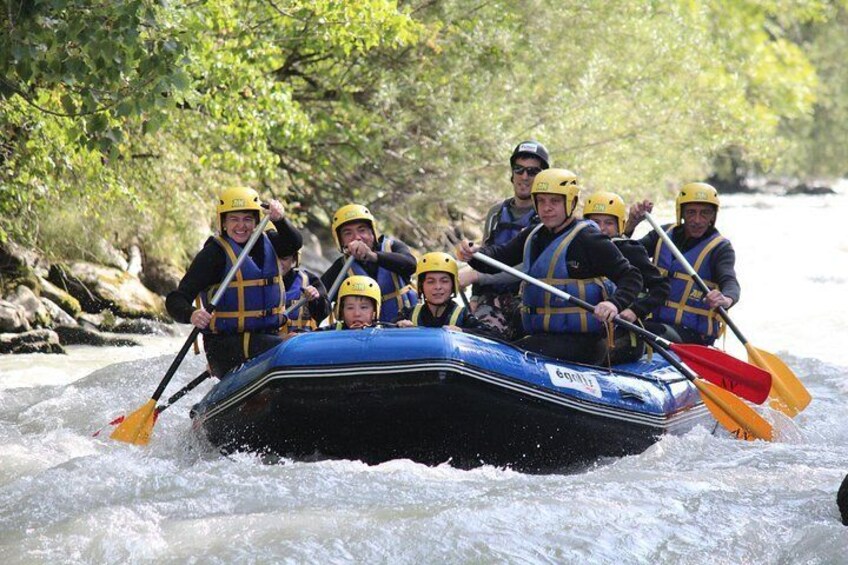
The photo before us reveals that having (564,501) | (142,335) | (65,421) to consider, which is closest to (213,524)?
(564,501)

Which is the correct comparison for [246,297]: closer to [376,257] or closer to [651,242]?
[376,257]

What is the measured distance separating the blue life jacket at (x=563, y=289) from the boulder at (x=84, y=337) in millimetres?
5217

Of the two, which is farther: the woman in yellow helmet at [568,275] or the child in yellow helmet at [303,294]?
the child in yellow helmet at [303,294]

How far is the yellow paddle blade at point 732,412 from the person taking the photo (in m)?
7.08

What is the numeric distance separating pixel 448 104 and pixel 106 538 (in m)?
10.0

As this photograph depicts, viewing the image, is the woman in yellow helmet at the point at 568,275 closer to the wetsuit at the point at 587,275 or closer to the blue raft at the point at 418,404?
the wetsuit at the point at 587,275

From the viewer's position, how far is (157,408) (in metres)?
7.11

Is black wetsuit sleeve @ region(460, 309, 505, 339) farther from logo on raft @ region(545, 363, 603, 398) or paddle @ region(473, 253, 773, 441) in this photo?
logo on raft @ region(545, 363, 603, 398)

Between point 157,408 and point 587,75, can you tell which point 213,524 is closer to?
point 157,408

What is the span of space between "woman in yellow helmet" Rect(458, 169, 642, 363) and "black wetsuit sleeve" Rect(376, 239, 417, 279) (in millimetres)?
882

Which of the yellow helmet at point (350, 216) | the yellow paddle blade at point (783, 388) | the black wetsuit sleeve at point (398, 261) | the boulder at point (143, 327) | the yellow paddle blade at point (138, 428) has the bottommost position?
the yellow paddle blade at point (783, 388)

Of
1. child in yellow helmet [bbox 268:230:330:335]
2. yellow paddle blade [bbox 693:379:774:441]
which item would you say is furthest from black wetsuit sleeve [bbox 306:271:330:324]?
yellow paddle blade [bbox 693:379:774:441]

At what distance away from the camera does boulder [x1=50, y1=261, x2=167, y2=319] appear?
37.1ft

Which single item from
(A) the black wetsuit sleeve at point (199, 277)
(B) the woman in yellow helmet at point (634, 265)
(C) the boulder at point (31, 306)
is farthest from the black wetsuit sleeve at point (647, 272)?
(C) the boulder at point (31, 306)
